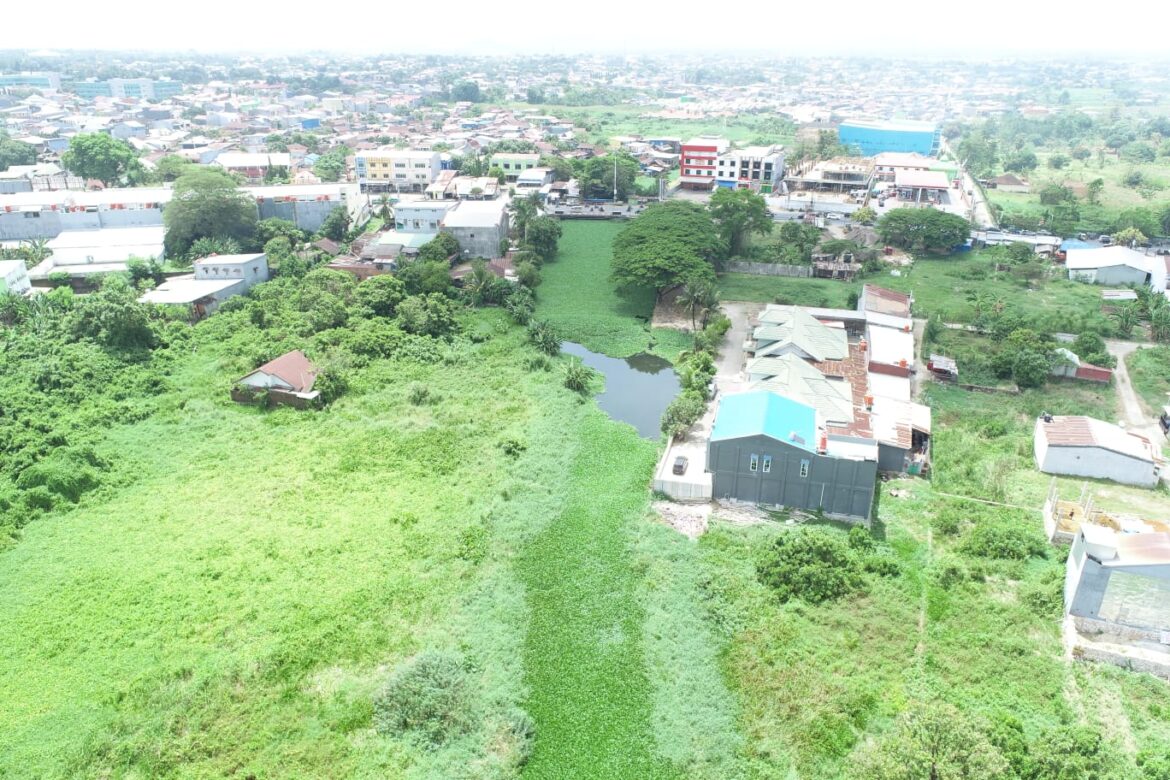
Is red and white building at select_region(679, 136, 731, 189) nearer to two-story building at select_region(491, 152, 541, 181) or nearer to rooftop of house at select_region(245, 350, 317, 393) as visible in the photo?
two-story building at select_region(491, 152, 541, 181)

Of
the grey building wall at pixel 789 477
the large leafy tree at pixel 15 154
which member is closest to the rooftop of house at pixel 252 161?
the large leafy tree at pixel 15 154

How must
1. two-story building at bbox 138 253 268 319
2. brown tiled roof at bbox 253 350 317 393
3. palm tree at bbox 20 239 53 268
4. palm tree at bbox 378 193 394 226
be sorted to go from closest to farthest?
brown tiled roof at bbox 253 350 317 393, two-story building at bbox 138 253 268 319, palm tree at bbox 20 239 53 268, palm tree at bbox 378 193 394 226

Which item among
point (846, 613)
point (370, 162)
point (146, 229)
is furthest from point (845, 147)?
point (846, 613)

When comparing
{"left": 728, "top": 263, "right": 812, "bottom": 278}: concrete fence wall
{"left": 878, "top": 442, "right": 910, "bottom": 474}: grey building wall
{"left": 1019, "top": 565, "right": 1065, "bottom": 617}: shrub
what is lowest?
{"left": 1019, "top": 565, "right": 1065, "bottom": 617}: shrub

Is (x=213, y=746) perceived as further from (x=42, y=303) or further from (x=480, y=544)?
(x=42, y=303)

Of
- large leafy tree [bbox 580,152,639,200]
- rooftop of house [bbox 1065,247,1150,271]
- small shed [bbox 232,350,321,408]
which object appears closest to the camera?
small shed [bbox 232,350,321,408]

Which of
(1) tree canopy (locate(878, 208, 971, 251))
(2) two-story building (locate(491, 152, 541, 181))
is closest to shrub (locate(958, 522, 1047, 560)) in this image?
(1) tree canopy (locate(878, 208, 971, 251))
